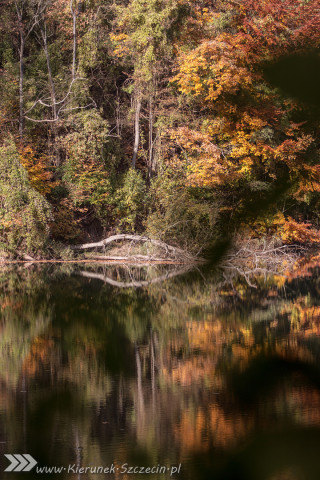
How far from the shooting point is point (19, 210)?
1576 centimetres

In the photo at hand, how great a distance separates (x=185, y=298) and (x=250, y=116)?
29.8 ft

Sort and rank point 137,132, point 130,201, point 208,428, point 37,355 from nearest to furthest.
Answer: point 208,428
point 37,355
point 130,201
point 137,132

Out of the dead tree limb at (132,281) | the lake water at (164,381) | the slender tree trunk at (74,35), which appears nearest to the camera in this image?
the lake water at (164,381)

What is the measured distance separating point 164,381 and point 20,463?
76.8 inches

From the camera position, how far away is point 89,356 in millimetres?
5879

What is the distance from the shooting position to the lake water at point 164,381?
2.46 m

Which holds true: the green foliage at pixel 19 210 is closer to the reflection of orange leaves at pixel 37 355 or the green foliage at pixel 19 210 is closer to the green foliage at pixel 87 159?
the green foliage at pixel 87 159

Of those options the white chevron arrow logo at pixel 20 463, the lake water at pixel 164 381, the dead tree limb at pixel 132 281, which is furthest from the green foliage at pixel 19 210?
the white chevron arrow logo at pixel 20 463

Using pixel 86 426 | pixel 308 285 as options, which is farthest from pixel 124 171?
pixel 86 426

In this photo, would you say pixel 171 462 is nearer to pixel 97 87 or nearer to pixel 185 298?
pixel 185 298

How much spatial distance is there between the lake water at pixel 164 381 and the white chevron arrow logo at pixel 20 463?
0.15ft

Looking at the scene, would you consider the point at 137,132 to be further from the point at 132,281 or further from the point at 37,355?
the point at 37,355

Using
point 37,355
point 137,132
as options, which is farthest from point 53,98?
point 37,355

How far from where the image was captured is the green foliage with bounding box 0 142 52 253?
1548 centimetres
